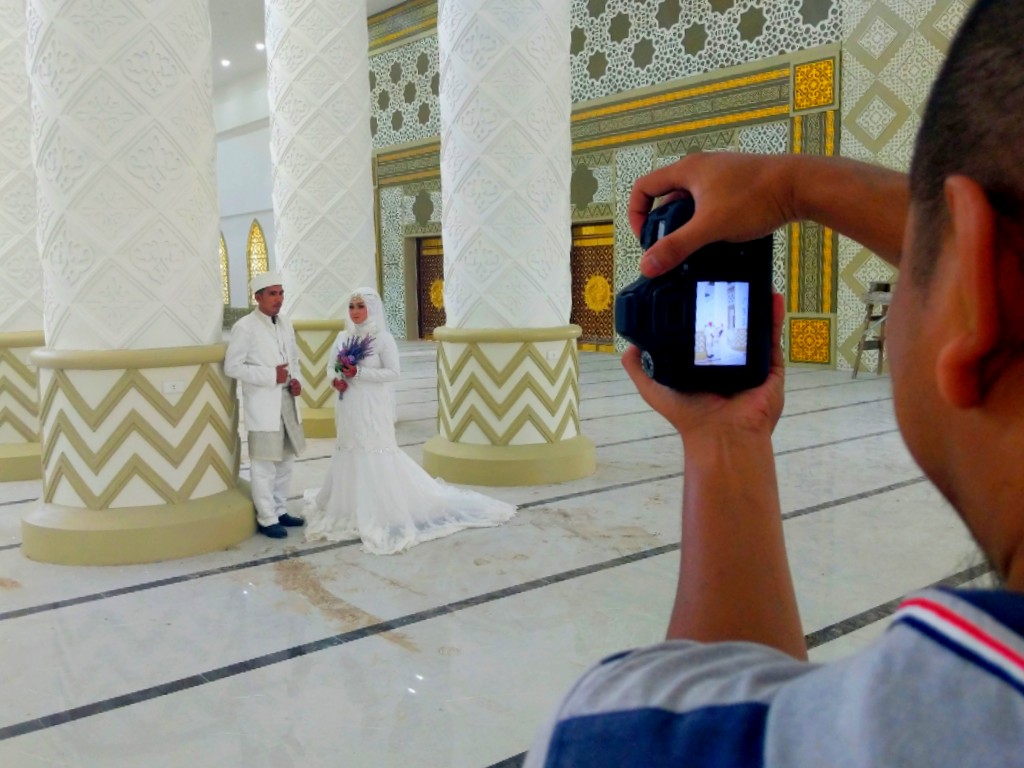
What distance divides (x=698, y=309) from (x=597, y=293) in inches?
342

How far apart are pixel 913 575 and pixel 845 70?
18.9ft

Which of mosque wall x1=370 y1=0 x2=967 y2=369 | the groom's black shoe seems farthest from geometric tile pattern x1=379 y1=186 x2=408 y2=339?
the groom's black shoe

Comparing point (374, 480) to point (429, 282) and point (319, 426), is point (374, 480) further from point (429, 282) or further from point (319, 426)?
point (429, 282)

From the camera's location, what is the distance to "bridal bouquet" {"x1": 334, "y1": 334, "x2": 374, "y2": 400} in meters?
3.00

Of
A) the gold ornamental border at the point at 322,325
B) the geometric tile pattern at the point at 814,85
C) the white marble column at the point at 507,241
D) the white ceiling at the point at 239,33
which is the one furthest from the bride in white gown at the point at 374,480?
the white ceiling at the point at 239,33

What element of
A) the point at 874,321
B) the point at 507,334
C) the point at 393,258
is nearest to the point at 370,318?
the point at 507,334

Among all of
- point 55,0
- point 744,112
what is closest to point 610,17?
point 744,112

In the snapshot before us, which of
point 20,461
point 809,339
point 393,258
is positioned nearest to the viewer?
point 20,461

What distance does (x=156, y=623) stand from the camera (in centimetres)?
210

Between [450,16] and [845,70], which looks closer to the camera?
[450,16]

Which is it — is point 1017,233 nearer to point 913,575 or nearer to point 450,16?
point 913,575

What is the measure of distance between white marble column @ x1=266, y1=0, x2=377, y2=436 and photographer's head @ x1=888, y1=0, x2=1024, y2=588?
15.1ft

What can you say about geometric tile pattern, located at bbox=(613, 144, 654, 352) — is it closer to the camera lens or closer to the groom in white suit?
the groom in white suit

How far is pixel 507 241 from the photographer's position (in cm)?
A: 357
